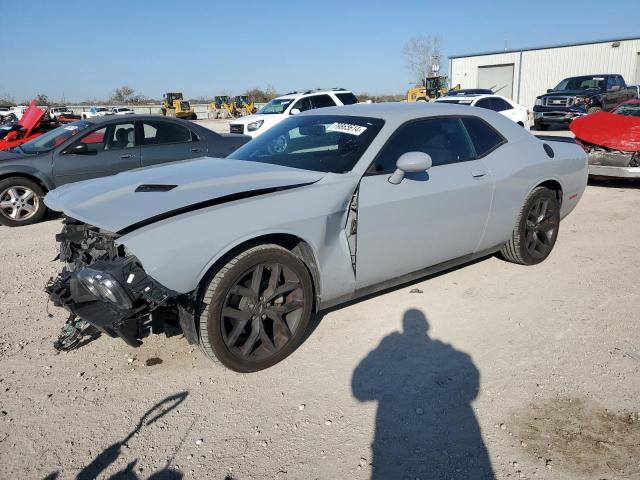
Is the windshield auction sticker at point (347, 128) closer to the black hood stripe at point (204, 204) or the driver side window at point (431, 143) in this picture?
the driver side window at point (431, 143)

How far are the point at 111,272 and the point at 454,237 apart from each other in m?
2.55

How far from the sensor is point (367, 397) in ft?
9.39

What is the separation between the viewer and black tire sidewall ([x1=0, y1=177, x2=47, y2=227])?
682cm

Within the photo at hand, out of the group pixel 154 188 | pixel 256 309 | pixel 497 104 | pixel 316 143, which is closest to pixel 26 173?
pixel 154 188

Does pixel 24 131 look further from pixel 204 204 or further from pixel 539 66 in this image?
pixel 539 66

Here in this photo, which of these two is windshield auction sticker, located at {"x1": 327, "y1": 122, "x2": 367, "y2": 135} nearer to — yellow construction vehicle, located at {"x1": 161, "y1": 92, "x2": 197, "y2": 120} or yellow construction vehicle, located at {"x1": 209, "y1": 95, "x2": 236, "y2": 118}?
yellow construction vehicle, located at {"x1": 161, "y1": 92, "x2": 197, "y2": 120}

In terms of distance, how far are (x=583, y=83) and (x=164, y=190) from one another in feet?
69.4

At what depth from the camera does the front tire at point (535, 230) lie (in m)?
4.55

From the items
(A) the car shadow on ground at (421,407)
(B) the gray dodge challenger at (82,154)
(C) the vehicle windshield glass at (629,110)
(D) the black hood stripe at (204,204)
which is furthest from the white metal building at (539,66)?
(D) the black hood stripe at (204,204)

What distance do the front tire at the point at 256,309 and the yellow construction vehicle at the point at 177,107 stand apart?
3770cm

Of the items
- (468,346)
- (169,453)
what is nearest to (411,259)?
(468,346)

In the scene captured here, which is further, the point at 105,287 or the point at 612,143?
the point at 612,143

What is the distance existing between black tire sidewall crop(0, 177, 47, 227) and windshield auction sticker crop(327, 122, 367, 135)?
486 cm

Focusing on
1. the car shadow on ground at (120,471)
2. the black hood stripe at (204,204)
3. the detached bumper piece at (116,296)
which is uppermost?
the black hood stripe at (204,204)
